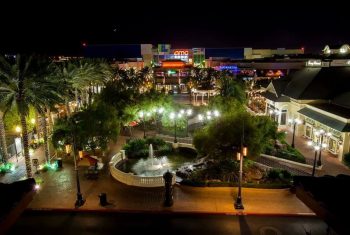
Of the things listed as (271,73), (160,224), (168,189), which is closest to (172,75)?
(271,73)

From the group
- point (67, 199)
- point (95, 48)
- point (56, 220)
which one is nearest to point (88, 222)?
point (56, 220)

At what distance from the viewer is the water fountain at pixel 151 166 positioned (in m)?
27.6

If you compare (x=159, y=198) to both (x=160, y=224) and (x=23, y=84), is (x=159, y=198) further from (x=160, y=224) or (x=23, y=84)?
(x=23, y=84)

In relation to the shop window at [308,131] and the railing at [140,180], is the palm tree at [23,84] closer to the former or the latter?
the railing at [140,180]

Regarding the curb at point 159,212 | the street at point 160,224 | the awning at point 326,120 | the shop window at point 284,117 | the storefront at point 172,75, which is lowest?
the street at point 160,224

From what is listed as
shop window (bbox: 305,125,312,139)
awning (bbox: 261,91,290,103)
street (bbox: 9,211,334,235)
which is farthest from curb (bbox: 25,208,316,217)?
awning (bbox: 261,91,290,103)

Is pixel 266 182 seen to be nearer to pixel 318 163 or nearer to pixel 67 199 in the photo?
pixel 318 163

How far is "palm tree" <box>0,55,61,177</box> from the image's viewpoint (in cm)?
2255

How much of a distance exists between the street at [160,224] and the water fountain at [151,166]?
25.4ft

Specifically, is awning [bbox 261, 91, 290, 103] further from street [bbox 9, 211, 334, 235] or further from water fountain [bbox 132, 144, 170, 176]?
street [bbox 9, 211, 334, 235]

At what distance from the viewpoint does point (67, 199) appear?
21828mm

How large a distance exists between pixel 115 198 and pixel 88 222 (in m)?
3.31

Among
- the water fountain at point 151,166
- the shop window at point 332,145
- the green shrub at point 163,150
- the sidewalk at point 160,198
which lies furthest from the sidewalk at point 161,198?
the shop window at point 332,145

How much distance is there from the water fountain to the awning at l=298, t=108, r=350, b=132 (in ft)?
59.3
